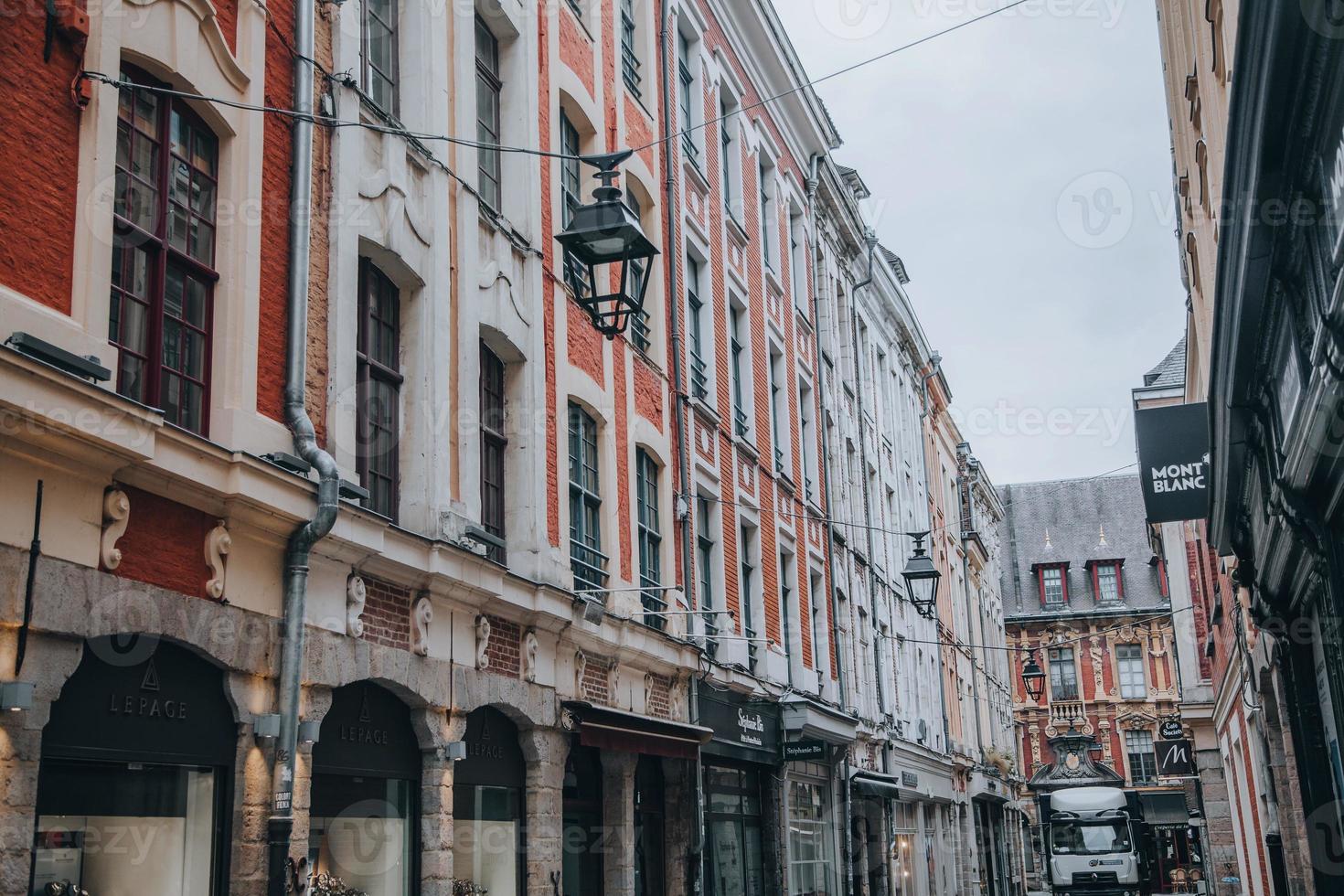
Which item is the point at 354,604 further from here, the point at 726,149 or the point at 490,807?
the point at 726,149

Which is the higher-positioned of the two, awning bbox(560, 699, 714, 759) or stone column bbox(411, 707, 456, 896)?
awning bbox(560, 699, 714, 759)

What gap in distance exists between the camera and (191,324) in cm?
857

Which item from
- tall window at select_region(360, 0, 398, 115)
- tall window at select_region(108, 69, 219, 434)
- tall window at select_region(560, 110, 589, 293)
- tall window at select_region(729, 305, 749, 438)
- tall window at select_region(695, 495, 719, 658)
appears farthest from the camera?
tall window at select_region(729, 305, 749, 438)

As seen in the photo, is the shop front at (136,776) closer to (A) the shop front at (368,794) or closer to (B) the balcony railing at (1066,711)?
(A) the shop front at (368,794)

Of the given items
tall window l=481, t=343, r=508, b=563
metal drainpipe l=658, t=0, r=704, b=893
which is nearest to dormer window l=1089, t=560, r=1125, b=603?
metal drainpipe l=658, t=0, r=704, b=893

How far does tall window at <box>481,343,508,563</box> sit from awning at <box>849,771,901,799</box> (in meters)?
13.6

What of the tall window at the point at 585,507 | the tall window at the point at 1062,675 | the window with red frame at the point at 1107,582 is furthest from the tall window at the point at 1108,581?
the tall window at the point at 585,507

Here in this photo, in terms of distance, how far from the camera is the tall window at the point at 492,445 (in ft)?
41.2

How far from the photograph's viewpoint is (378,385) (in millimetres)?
10844

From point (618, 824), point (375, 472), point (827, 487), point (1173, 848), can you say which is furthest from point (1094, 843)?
point (375, 472)

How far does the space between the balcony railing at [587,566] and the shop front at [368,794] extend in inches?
137

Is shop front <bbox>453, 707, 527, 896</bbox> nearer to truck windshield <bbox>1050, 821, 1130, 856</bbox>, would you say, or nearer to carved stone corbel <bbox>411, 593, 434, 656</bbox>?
carved stone corbel <bbox>411, 593, 434, 656</bbox>

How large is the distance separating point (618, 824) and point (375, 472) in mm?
5749

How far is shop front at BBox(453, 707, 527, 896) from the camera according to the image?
1152 centimetres
